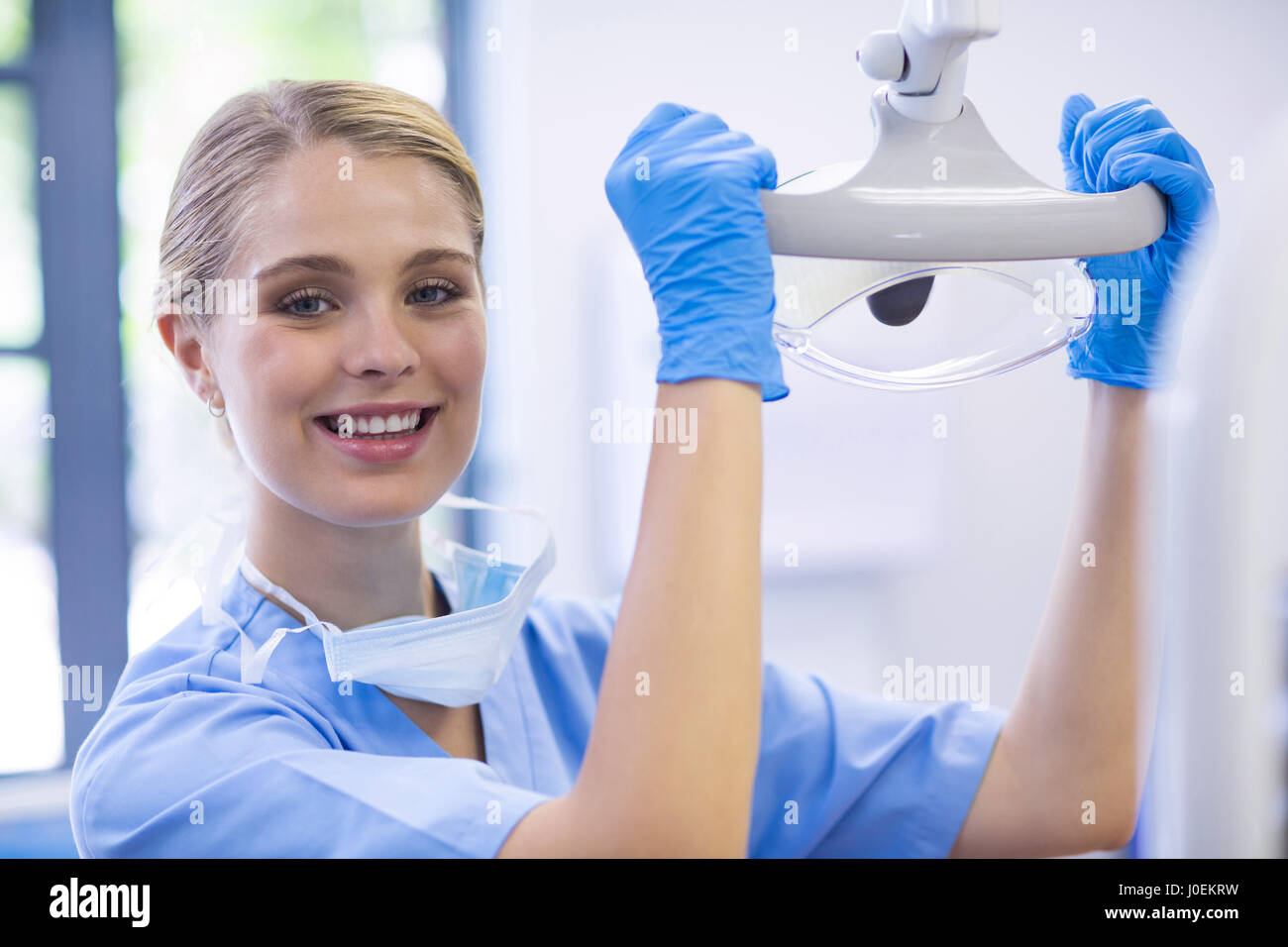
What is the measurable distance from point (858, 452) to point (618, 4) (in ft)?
2.79

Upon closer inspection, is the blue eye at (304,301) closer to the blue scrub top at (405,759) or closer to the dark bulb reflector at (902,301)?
the blue scrub top at (405,759)

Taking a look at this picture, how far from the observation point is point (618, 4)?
1.70 metres

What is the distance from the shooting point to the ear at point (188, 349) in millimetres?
837

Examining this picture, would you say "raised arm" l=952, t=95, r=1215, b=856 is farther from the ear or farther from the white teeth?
the ear

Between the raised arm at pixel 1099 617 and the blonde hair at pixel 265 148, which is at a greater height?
the blonde hair at pixel 265 148

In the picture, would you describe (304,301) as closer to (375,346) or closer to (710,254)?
(375,346)

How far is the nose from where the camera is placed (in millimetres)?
742

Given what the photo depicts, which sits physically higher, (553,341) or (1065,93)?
(1065,93)

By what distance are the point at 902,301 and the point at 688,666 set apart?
27cm

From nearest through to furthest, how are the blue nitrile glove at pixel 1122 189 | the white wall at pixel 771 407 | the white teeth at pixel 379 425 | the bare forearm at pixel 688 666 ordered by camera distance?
1. the bare forearm at pixel 688 666
2. the blue nitrile glove at pixel 1122 189
3. the white teeth at pixel 379 425
4. the white wall at pixel 771 407

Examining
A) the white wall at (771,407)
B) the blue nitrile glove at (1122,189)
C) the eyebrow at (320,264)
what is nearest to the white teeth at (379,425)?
the eyebrow at (320,264)

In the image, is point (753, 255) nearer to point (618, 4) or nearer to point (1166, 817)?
point (1166, 817)

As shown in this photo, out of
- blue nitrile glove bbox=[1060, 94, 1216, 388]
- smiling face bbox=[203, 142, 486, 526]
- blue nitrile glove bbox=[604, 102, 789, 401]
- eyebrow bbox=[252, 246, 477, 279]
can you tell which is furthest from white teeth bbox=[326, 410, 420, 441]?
blue nitrile glove bbox=[1060, 94, 1216, 388]

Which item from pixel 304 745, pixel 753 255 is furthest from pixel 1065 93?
pixel 304 745
